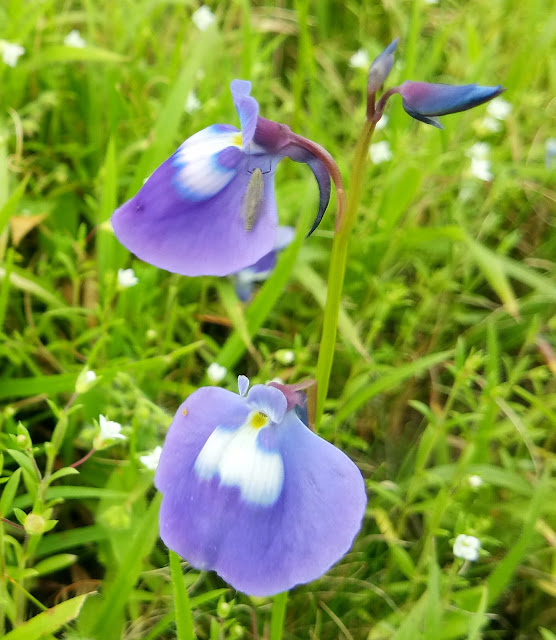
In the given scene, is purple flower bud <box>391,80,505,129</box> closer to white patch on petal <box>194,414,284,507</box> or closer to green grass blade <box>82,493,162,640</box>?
white patch on petal <box>194,414,284,507</box>

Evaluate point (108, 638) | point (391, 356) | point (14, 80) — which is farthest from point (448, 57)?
point (108, 638)

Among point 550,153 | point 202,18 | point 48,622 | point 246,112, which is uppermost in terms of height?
point 246,112

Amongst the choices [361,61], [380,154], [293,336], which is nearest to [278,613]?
[293,336]

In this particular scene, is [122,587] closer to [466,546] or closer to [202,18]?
[466,546]

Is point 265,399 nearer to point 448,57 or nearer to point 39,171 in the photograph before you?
point 39,171

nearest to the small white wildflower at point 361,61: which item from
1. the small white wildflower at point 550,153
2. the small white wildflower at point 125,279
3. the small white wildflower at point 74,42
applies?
the small white wildflower at point 550,153

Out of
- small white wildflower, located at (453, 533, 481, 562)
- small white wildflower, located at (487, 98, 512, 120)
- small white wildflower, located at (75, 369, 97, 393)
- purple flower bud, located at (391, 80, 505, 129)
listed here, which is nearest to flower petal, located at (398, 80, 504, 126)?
purple flower bud, located at (391, 80, 505, 129)

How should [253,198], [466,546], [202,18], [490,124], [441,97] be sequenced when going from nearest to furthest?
[441,97] < [253,198] < [466,546] < [490,124] < [202,18]
